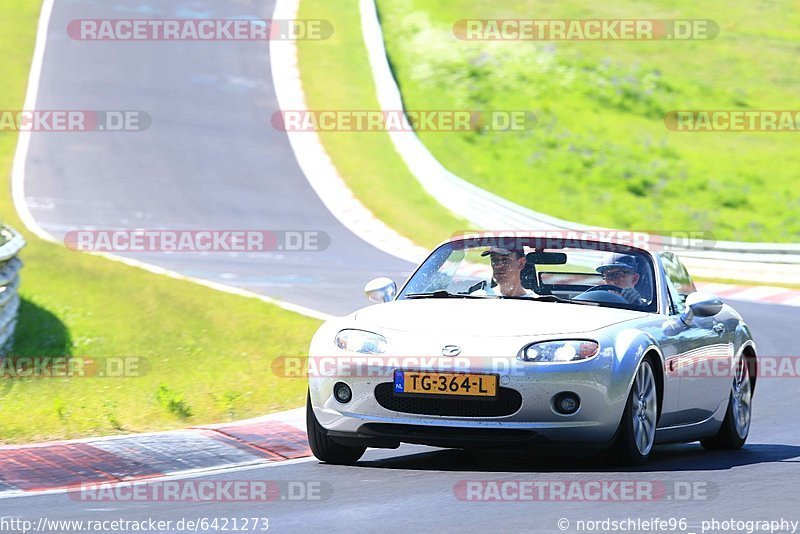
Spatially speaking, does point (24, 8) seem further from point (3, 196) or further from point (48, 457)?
point (48, 457)

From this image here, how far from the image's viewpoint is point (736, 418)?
9.73m

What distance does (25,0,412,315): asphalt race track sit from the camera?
2233 cm

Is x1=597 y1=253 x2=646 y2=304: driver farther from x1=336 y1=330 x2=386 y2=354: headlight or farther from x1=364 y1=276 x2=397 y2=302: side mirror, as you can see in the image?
x1=336 y1=330 x2=386 y2=354: headlight

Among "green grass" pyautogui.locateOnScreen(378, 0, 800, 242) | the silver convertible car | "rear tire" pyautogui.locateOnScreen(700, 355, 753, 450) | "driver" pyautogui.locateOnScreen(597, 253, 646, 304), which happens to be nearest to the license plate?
the silver convertible car

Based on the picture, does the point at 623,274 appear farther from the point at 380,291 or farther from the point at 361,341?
the point at 361,341

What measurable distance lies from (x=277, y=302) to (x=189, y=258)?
16.8 feet

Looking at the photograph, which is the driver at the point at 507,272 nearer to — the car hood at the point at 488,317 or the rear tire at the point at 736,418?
the car hood at the point at 488,317

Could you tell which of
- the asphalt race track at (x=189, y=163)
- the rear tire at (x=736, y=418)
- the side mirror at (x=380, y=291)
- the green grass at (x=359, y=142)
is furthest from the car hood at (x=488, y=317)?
the green grass at (x=359, y=142)

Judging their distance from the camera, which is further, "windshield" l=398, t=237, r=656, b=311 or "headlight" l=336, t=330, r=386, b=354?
"windshield" l=398, t=237, r=656, b=311

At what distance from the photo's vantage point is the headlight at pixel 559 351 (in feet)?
25.6

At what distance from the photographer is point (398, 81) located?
39375mm

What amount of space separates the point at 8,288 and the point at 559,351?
34.5 ft

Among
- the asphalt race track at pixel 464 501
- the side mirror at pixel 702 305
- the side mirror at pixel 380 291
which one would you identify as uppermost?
the side mirror at pixel 380 291

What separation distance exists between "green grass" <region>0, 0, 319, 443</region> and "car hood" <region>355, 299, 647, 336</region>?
2.22 meters
